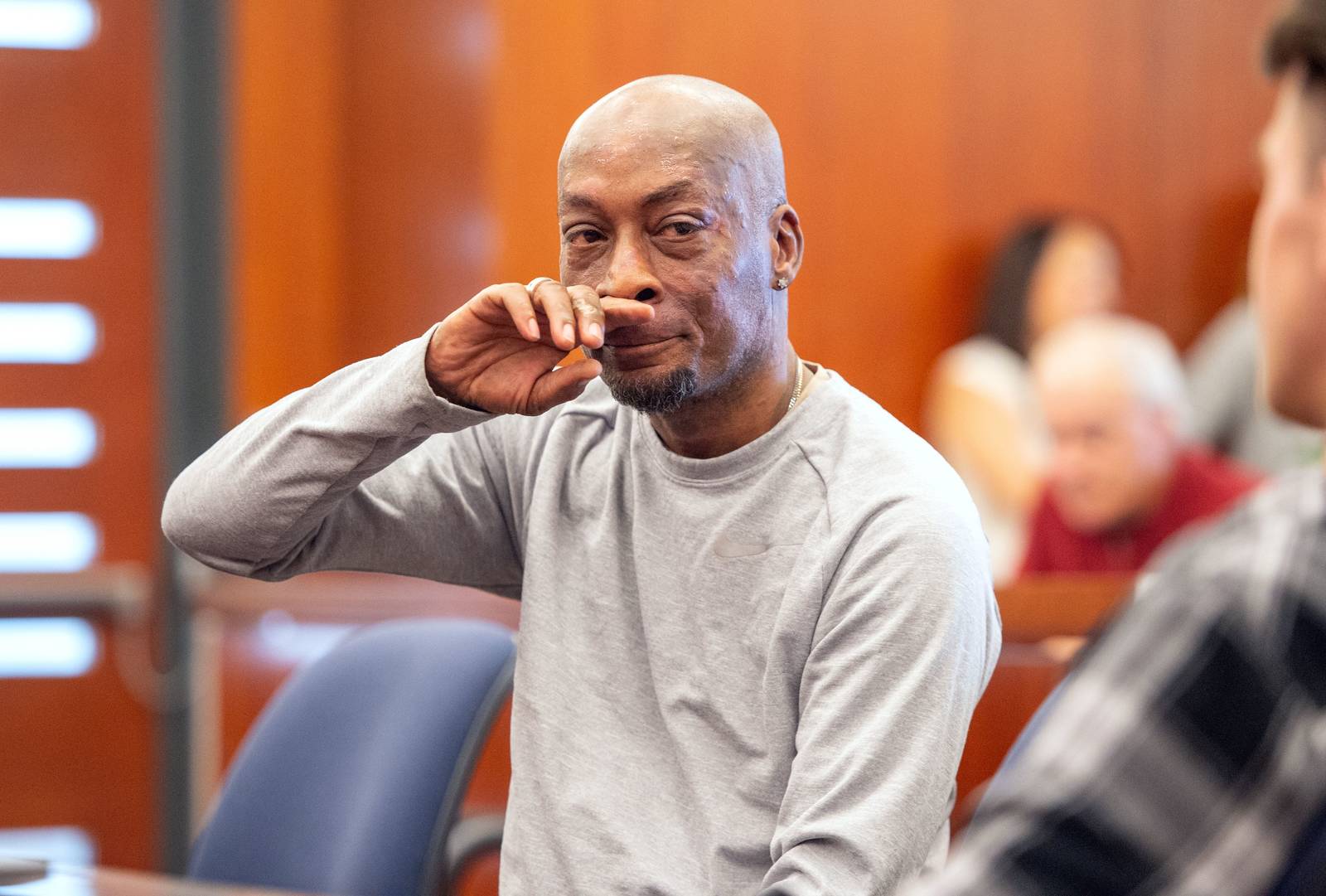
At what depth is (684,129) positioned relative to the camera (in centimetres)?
163

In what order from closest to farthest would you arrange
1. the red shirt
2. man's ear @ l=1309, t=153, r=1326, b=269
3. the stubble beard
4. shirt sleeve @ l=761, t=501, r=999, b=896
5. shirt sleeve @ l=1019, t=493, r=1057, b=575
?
1. man's ear @ l=1309, t=153, r=1326, b=269
2. shirt sleeve @ l=761, t=501, r=999, b=896
3. the stubble beard
4. the red shirt
5. shirt sleeve @ l=1019, t=493, r=1057, b=575

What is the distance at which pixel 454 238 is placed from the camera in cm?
460

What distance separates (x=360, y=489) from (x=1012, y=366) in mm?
3132

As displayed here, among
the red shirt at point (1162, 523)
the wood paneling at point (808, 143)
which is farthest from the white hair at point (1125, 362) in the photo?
the wood paneling at point (808, 143)

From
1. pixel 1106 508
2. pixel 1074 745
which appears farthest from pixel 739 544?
pixel 1106 508

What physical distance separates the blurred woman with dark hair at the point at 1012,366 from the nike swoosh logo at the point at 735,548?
260 cm

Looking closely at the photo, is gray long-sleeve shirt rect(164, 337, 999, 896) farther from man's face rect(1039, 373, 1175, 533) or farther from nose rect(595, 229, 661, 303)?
man's face rect(1039, 373, 1175, 533)

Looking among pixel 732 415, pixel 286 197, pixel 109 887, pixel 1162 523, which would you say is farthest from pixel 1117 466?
pixel 286 197

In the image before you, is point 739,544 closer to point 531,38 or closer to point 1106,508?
point 1106,508

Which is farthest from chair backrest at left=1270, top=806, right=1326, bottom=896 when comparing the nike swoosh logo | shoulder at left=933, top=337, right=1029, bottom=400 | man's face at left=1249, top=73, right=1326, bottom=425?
shoulder at left=933, top=337, right=1029, bottom=400

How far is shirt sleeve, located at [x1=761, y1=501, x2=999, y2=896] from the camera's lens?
4.53 ft

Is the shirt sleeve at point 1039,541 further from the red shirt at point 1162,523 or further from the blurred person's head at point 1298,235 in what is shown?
the blurred person's head at point 1298,235

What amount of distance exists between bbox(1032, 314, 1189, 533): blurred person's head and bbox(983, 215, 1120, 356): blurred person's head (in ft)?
3.87

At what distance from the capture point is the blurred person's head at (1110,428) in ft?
11.0
